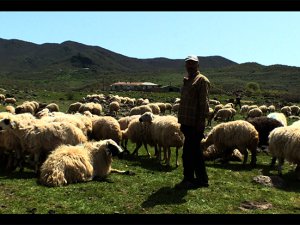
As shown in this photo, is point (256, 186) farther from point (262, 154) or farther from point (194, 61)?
point (262, 154)

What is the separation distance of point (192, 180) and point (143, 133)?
6.48 m

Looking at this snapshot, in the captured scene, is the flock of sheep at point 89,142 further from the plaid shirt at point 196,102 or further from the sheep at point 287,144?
the plaid shirt at point 196,102

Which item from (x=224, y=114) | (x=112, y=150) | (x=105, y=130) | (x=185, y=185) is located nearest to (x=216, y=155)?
(x=105, y=130)

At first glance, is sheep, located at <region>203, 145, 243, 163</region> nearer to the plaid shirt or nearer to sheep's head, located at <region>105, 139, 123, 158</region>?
sheep's head, located at <region>105, 139, 123, 158</region>

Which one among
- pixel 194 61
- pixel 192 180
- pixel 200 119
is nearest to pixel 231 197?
pixel 192 180

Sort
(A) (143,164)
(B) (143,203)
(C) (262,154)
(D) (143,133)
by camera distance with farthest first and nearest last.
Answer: (C) (262,154) → (D) (143,133) → (A) (143,164) → (B) (143,203)

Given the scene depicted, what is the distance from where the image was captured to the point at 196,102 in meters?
9.95

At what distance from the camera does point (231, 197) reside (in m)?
9.50

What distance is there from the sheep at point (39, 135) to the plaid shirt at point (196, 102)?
13.5ft

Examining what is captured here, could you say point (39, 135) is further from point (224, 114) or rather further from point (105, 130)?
point (224, 114)

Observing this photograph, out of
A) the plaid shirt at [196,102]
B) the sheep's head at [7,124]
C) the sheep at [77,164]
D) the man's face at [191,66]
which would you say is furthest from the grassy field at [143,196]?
the man's face at [191,66]

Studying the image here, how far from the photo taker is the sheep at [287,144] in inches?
465

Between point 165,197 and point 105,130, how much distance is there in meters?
7.69

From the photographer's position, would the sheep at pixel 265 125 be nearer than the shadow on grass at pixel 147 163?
No
